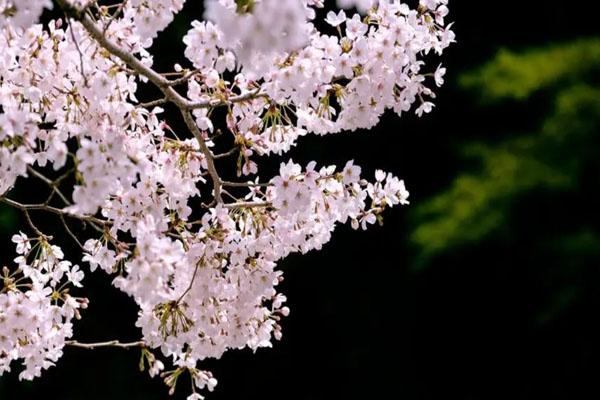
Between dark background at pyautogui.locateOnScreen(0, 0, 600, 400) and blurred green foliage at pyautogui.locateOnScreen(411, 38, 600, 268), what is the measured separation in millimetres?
15

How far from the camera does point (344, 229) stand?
9.02m

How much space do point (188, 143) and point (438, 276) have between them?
6069mm

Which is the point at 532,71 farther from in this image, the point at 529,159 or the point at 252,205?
the point at 252,205

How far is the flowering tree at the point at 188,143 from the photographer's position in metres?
2.71

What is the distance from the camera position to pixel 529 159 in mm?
8297

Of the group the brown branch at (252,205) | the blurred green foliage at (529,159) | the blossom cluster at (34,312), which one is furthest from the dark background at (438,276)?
the brown branch at (252,205)

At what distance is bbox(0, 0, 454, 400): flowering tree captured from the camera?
2709 mm

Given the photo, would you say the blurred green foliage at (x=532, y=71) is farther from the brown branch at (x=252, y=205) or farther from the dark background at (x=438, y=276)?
the brown branch at (x=252, y=205)

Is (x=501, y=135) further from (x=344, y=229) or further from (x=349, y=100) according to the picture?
(x=349, y=100)

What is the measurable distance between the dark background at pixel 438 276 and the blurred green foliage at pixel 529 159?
0.02 meters

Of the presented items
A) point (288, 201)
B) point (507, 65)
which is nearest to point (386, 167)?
point (507, 65)

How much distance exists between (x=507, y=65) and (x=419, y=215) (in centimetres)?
120

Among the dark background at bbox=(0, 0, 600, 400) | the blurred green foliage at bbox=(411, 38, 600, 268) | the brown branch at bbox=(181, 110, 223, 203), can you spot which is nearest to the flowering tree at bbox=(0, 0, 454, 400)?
the brown branch at bbox=(181, 110, 223, 203)

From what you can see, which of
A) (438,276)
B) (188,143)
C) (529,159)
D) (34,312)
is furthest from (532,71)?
(34,312)
